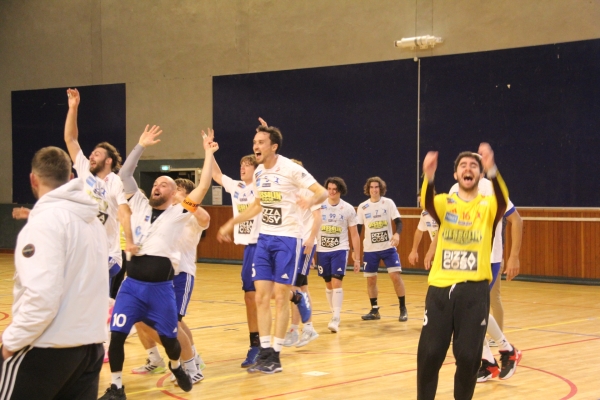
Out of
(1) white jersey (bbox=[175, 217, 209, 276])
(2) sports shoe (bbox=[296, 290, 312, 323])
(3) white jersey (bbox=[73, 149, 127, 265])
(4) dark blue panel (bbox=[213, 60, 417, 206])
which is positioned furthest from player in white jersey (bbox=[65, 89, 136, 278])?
(4) dark blue panel (bbox=[213, 60, 417, 206])

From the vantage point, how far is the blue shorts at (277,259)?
768 centimetres

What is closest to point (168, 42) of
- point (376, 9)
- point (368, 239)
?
point (376, 9)

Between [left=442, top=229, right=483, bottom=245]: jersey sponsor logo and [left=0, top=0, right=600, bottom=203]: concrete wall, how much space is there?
13015 mm

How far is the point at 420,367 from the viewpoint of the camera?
5266 mm

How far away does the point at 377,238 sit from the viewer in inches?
464

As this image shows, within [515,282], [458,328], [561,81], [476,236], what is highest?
[561,81]

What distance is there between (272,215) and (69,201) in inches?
169

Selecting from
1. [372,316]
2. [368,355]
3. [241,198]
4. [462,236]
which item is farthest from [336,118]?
[462,236]

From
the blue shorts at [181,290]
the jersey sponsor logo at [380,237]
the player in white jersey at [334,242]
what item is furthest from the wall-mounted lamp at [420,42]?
the blue shorts at [181,290]

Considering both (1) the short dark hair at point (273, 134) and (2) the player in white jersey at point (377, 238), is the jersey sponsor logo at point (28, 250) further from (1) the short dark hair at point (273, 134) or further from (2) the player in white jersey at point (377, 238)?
(2) the player in white jersey at point (377, 238)

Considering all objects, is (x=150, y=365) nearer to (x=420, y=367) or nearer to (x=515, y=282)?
(x=420, y=367)

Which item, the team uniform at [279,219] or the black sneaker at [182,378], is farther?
the team uniform at [279,219]

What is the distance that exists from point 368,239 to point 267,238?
4305 millimetres

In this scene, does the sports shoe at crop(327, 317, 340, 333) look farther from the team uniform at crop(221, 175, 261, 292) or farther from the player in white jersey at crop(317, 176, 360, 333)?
the team uniform at crop(221, 175, 261, 292)
